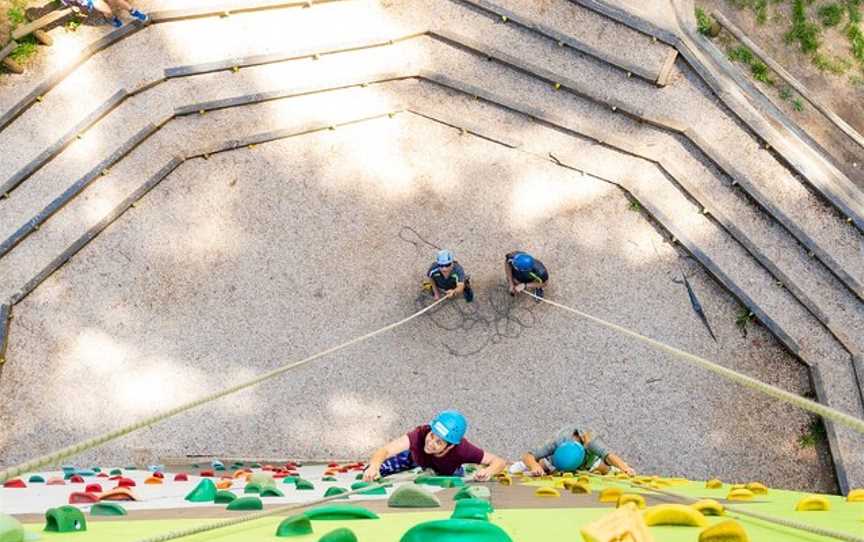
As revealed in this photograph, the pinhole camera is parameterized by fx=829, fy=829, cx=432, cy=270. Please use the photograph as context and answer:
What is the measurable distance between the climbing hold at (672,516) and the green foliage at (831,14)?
8093 mm

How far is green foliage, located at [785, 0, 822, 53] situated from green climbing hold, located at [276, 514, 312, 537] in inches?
332

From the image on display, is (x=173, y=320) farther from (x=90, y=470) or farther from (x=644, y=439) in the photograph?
(x=644, y=439)

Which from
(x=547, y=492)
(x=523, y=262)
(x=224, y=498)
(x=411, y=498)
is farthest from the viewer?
(x=523, y=262)

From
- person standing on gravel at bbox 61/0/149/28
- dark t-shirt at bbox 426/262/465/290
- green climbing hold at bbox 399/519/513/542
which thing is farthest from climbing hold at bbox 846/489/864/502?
person standing on gravel at bbox 61/0/149/28

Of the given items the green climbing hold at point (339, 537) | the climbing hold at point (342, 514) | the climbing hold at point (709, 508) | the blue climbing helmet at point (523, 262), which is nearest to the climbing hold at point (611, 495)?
the climbing hold at point (709, 508)

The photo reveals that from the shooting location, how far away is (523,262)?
8484 mm

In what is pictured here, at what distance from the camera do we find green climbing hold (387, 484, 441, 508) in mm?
3779

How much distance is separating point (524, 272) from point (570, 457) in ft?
7.16

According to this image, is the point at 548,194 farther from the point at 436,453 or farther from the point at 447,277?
the point at 436,453

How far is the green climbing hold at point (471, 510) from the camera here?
3.02 m

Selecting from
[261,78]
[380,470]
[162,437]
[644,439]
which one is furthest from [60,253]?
[644,439]

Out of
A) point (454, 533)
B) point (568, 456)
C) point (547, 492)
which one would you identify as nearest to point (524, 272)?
point (568, 456)

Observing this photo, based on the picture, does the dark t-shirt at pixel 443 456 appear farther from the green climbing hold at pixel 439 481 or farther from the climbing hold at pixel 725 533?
the climbing hold at pixel 725 533

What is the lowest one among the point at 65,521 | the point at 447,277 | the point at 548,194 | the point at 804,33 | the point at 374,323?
the point at 65,521
